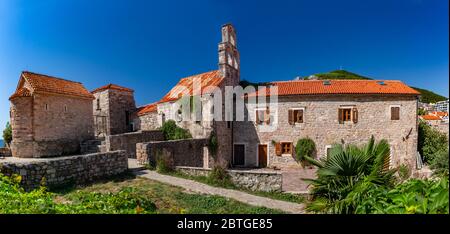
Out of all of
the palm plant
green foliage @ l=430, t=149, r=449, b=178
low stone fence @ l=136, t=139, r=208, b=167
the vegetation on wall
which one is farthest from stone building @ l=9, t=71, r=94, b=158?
green foliage @ l=430, t=149, r=449, b=178

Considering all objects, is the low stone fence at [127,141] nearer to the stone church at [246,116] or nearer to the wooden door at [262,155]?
the stone church at [246,116]

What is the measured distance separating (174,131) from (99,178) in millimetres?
9127

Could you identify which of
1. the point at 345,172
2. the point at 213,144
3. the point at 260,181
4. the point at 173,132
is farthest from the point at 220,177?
the point at 173,132

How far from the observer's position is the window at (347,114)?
17.4m

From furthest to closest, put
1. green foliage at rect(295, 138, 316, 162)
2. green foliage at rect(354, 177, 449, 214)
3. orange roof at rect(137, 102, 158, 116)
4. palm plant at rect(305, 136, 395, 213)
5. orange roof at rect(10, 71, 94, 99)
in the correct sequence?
orange roof at rect(137, 102, 158, 116), green foliage at rect(295, 138, 316, 162), orange roof at rect(10, 71, 94, 99), palm plant at rect(305, 136, 395, 213), green foliage at rect(354, 177, 449, 214)

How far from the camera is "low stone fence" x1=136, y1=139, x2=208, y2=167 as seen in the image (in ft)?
35.4

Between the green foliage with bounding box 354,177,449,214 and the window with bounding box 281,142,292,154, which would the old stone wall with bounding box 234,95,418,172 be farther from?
the green foliage with bounding box 354,177,449,214

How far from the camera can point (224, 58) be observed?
18344 millimetres

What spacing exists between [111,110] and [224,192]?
1578 cm

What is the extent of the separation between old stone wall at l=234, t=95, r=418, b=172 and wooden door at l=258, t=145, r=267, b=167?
12.9 inches

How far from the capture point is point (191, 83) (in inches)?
848

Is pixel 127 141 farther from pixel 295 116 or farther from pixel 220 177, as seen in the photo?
pixel 295 116

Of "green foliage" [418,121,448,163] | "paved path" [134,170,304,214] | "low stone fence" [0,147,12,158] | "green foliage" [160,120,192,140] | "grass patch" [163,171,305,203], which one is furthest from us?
"green foliage" [160,120,192,140]
